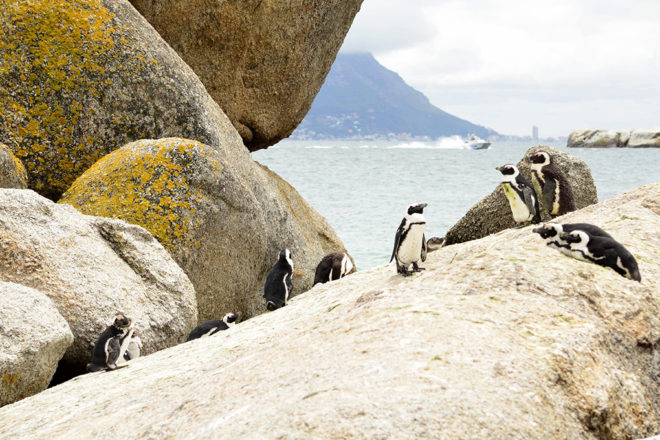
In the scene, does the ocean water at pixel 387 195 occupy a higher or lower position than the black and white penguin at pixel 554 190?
lower

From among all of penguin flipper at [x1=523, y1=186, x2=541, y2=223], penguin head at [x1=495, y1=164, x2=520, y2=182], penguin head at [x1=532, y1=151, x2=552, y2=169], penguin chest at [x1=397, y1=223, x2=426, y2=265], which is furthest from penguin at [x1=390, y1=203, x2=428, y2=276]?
penguin head at [x1=532, y1=151, x2=552, y2=169]

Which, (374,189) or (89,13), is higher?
(89,13)

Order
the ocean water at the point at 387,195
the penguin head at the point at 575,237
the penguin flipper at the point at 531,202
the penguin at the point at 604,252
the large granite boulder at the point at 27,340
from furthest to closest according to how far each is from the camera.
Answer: the ocean water at the point at 387,195 < the penguin flipper at the point at 531,202 < the large granite boulder at the point at 27,340 < the penguin head at the point at 575,237 < the penguin at the point at 604,252

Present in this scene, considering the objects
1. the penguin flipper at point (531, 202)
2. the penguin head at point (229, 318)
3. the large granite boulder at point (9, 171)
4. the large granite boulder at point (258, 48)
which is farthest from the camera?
the large granite boulder at point (258, 48)

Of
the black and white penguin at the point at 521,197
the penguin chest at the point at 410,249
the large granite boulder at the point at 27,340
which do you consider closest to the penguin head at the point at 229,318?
the large granite boulder at the point at 27,340

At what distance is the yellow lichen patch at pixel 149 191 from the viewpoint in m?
9.96

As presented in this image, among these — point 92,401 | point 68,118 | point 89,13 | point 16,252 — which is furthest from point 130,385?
point 89,13

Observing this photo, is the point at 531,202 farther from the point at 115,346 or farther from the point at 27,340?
the point at 27,340

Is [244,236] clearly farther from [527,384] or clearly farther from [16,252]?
[527,384]

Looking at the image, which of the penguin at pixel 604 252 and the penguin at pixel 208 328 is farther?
the penguin at pixel 208 328

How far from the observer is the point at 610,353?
463 centimetres

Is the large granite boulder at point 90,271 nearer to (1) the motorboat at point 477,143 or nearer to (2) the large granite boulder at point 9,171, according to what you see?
(2) the large granite boulder at point 9,171

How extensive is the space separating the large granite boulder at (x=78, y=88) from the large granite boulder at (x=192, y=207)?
2.97ft

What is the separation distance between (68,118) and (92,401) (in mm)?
6230
